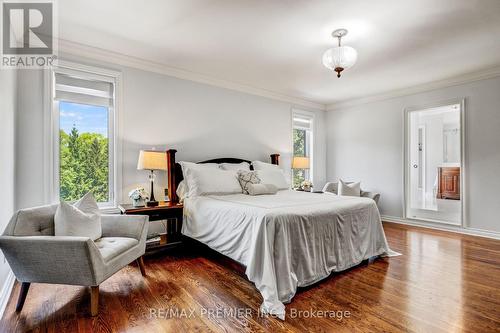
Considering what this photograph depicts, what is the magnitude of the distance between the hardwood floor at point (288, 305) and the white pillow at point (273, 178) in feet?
4.45

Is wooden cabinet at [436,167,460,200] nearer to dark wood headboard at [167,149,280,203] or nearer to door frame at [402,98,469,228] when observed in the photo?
door frame at [402,98,469,228]

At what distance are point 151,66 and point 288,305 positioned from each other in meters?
3.40

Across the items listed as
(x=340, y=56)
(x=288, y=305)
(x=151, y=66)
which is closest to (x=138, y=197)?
(x=151, y=66)

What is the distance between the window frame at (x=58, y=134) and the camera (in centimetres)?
287

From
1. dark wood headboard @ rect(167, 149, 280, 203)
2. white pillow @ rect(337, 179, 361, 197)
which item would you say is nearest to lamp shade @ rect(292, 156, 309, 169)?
white pillow @ rect(337, 179, 361, 197)

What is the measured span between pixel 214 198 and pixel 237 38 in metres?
1.88

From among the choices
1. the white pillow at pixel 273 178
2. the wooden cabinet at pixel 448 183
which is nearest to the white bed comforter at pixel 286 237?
the white pillow at pixel 273 178

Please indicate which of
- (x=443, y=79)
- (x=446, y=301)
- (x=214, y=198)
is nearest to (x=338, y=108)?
(x=443, y=79)

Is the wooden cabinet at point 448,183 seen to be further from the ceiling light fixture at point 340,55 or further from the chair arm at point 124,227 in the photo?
the chair arm at point 124,227

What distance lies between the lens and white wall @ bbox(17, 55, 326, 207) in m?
2.79

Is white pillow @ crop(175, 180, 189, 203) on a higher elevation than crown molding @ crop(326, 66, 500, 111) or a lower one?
lower

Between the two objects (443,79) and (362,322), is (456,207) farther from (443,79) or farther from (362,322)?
(362,322)

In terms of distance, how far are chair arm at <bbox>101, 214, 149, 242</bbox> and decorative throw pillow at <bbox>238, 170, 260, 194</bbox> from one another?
4.70ft

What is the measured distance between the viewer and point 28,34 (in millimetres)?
2719
